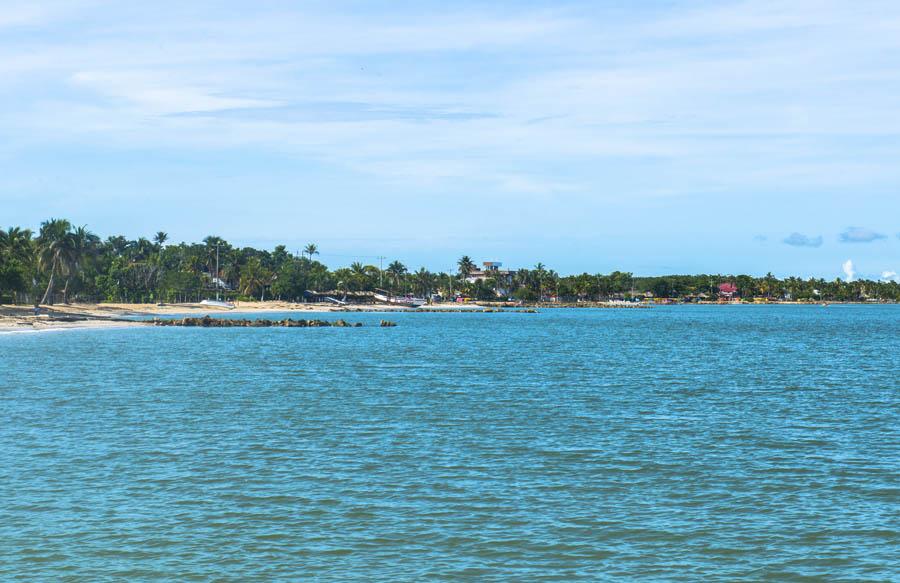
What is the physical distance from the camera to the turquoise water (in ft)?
54.7

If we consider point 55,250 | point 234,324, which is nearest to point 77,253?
point 55,250

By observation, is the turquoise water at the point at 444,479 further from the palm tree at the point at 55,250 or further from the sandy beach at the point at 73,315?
the palm tree at the point at 55,250

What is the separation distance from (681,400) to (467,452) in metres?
19.2

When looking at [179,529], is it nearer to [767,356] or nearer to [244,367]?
[244,367]

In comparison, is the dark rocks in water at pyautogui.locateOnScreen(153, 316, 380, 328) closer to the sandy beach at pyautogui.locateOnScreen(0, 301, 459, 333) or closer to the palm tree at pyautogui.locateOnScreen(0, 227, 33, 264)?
the sandy beach at pyautogui.locateOnScreen(0, 301, 459, 333)

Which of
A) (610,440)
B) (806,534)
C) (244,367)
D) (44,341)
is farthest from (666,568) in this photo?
(44,341)

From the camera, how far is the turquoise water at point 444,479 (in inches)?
656

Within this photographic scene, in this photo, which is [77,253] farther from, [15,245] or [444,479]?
[444,479]

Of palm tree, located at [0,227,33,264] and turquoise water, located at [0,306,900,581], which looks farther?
palm tree, located at [0,227,33,264]

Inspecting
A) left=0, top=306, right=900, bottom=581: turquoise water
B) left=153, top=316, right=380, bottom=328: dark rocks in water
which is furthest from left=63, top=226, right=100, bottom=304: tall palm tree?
left=0, top=306, right=900, bottom=581: turquoise water

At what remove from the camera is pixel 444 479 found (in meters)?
23.6

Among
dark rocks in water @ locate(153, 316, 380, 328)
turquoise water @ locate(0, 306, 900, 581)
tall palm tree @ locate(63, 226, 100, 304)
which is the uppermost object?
tall palm tree @ locate(63, 226, 100, 304)

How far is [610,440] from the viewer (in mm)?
30328

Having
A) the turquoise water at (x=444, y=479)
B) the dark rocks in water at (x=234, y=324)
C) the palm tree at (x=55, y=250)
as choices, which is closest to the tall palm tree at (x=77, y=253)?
the palm tree at (x=55, y=250)
